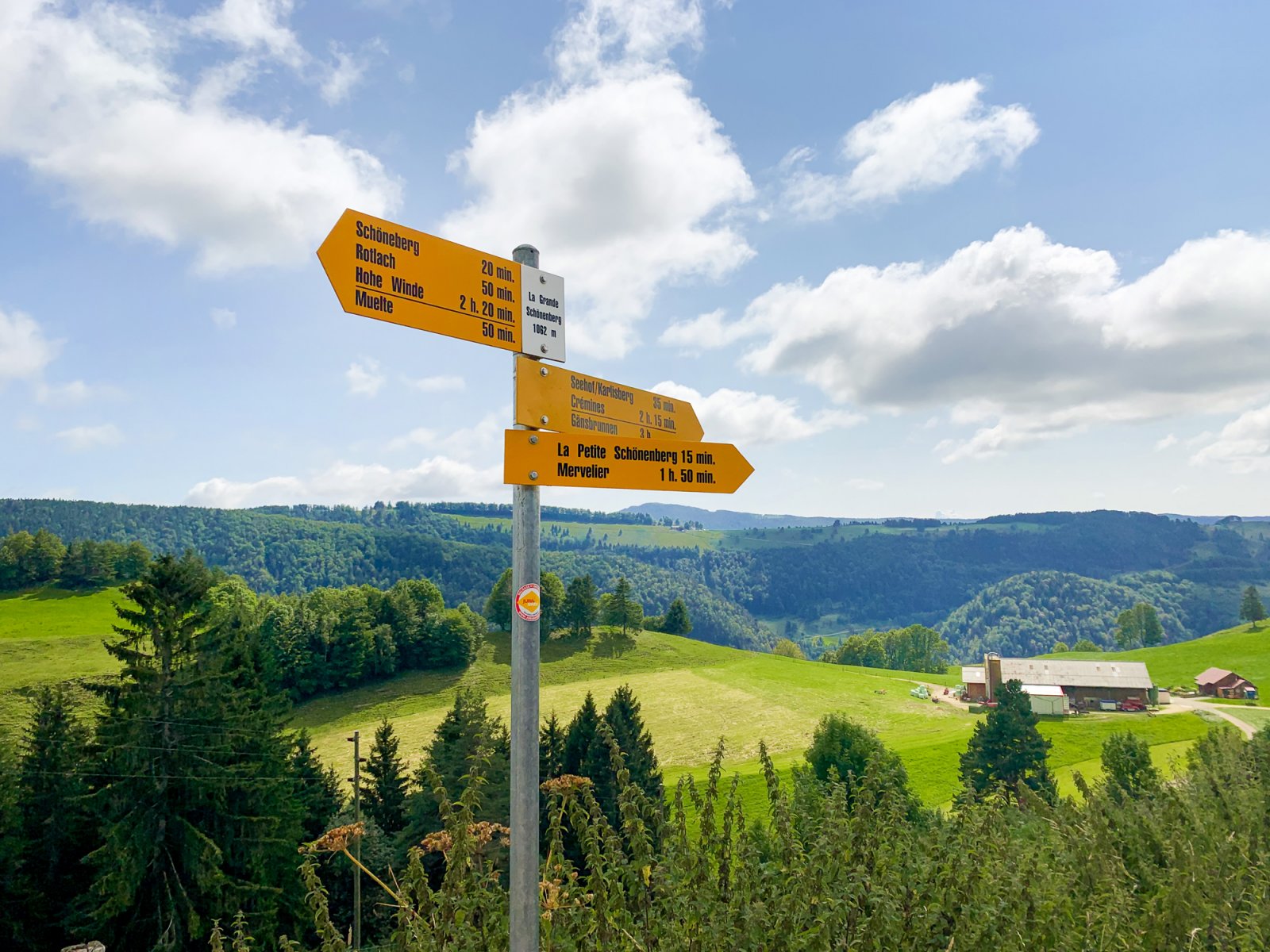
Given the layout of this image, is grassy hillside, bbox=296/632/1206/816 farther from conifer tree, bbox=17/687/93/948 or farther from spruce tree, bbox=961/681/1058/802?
conifer tree, bbox=17/687/93/948

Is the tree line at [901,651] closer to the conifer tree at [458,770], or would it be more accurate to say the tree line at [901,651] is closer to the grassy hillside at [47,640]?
the conifer tree at [458,770]

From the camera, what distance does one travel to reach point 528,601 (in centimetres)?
297

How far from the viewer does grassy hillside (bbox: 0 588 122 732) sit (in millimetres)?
61531

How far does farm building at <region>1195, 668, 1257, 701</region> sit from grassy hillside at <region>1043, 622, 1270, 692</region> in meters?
1.76

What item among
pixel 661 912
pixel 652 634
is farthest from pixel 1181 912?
pixel 652 634

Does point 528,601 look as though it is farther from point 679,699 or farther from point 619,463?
point 679,699

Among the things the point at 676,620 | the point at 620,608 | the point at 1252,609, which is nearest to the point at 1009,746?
the point at 620,608

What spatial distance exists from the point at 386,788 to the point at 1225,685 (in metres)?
85.9

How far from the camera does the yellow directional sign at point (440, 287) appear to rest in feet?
9.17

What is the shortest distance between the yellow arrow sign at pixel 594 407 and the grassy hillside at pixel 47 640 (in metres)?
63.3

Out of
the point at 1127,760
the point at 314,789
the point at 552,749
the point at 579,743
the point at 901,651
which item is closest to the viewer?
the point at 314,789

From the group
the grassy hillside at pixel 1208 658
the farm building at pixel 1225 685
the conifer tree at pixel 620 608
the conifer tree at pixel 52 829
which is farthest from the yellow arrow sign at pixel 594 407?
the grassy hillside at pixel 1208 658

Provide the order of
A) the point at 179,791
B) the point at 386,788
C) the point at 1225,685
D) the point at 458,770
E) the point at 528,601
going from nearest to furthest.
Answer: the point at 528,601 → the point at 179,791 → the point at 458,770 → the point at 386,788 → the point at 1225,685

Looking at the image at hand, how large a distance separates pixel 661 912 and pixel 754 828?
5.70 ft
